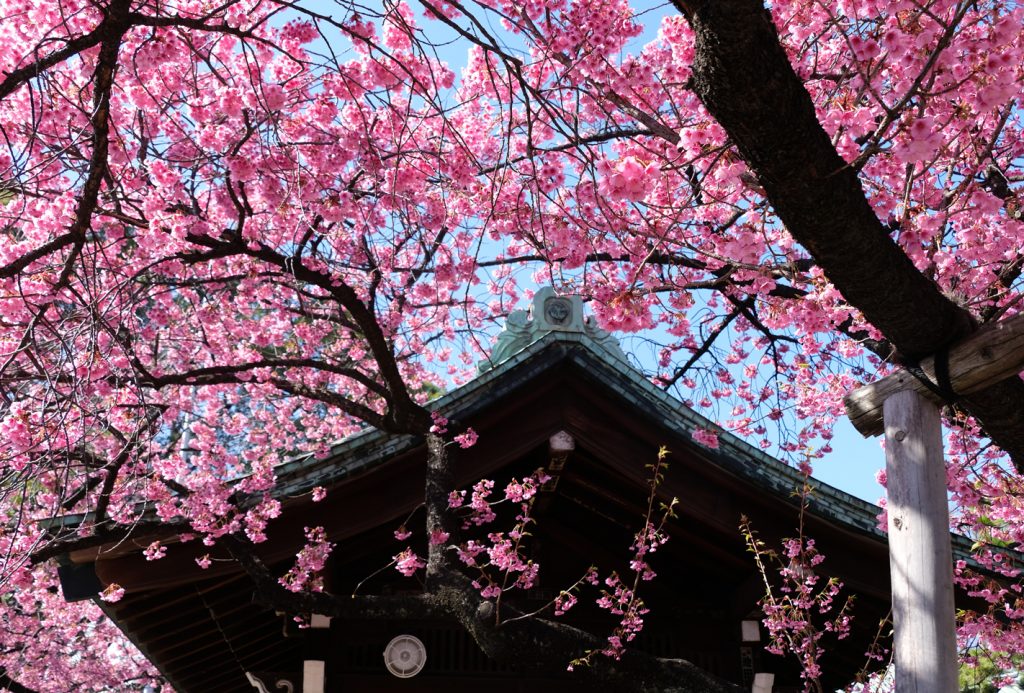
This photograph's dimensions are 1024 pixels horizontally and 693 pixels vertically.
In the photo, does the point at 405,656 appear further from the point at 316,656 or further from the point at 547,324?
the point at 547,324

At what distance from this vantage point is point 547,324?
18.4 ft

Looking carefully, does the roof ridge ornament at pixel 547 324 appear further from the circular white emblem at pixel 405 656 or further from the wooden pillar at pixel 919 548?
the wooden pillar at pixel 919 548

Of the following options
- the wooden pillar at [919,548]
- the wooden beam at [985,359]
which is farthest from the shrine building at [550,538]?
the wooden beam at [985,359]

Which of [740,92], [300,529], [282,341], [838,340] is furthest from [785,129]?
[282,341]

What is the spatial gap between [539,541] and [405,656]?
3.69 feet

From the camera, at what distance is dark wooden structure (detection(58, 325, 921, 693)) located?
512cm

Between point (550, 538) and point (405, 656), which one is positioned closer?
point (405, 656)

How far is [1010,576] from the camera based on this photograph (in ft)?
18.3

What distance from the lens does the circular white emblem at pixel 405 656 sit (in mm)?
5504

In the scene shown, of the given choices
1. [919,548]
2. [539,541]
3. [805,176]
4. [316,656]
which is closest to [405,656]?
[316,656]

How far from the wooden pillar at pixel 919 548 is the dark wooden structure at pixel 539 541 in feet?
4.81

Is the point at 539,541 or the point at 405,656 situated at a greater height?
the point at 539,541

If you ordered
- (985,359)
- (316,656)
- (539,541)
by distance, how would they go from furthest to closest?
(539,541)
(316,656)
(985,359)

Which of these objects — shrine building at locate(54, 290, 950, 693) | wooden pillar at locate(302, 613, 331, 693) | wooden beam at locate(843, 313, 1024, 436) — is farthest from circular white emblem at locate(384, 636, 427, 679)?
wooden beam at locate(843, 313, 1024, 436)
